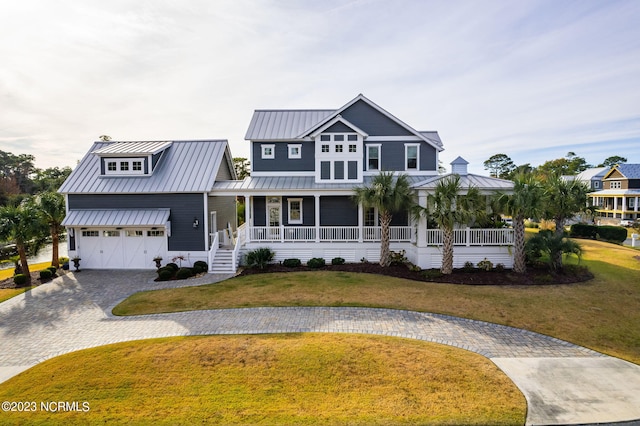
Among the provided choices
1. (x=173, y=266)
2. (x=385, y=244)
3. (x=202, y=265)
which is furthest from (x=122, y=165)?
(x=385, y=244)

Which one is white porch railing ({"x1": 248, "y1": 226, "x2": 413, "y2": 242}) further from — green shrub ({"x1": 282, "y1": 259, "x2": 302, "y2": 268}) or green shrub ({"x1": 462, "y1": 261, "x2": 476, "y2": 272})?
green shrub ({"x1": 462, "y1": 261, "x2": 476, "y2": 272})

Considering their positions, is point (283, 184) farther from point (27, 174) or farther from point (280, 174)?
point (27, 174)

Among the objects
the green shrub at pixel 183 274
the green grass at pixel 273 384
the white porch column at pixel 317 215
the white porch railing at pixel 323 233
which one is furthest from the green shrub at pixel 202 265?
the green grass at pixel 273 384

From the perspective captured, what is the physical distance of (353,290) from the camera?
14391 mm

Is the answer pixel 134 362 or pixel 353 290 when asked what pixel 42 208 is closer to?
pixel 134 362

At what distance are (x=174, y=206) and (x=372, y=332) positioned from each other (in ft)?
46.1

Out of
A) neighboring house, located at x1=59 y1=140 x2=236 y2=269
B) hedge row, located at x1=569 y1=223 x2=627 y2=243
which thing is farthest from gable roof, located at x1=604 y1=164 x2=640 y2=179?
neighboring house, located at x1=59 y1=140 x2=236 y2=269

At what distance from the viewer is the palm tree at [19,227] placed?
16.6 m

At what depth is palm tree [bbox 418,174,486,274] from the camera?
52.6ft

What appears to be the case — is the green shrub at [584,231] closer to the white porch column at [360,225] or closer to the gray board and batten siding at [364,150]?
the gray board and batten siding at [364,150]

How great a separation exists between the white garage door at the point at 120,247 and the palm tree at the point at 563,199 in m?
21.9

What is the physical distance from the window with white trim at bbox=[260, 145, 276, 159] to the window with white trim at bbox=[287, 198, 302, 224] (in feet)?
10.6

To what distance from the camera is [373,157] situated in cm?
2162

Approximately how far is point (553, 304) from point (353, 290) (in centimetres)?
760
